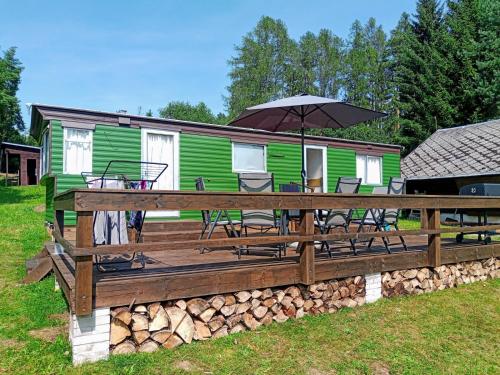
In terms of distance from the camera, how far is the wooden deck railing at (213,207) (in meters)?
2.41

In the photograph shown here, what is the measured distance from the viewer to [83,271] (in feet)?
7.95

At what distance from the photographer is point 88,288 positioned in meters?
2.42

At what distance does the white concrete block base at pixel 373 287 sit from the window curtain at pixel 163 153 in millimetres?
4515

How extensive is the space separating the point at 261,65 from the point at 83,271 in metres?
24.4

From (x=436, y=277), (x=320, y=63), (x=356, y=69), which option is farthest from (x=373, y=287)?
(x=320, y=63)

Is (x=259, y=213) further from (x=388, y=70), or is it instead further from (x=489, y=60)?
(x=388, y=70)

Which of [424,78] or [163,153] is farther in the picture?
[424,78]

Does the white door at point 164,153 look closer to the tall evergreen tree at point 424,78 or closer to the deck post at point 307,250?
the deck post at point 307,250

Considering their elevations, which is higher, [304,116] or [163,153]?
[304,116]

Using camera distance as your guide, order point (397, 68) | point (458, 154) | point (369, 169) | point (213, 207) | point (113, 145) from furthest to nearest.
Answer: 1. point (397, 68)
2. point (458, 154)
3. point (369, 169)
4. point (113, 145)
5. point (213, 207)

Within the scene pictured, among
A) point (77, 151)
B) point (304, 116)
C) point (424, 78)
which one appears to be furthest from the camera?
point (424, 78)

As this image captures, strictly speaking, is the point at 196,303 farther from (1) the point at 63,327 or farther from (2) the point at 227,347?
(1) the point at 63,327

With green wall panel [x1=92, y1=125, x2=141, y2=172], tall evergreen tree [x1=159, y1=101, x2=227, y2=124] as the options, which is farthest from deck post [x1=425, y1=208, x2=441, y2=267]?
tall evergreen tree [x1=159, y1=101, x2=227, y2=124]

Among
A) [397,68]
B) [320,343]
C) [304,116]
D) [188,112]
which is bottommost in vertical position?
[320,343]
